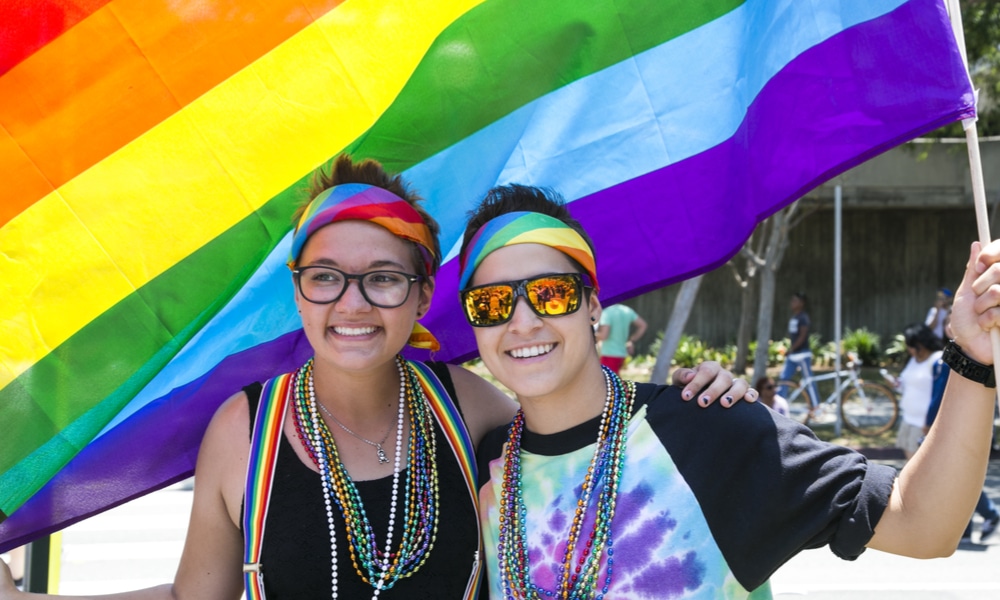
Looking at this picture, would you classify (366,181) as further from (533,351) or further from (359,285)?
(533,351)

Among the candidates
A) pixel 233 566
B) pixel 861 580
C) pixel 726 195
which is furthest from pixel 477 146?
pixel 861 580

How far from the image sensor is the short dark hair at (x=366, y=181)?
2.58m

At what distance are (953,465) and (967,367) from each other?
0.68 ft

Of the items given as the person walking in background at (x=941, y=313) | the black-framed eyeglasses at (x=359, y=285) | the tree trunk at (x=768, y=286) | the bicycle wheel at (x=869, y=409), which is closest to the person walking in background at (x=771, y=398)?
the bicycle wheel at (x=869, y=409)

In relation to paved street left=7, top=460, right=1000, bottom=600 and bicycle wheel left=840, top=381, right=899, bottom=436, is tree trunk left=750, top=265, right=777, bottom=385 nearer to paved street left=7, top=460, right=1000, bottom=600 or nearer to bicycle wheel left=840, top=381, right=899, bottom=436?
bicycle wheel left=840, top=381, right=899, bottom=436

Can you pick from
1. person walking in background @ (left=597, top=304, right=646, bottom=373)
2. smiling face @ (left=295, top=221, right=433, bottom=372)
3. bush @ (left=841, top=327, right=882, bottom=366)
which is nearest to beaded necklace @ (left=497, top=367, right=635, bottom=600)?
smiling face @ (left=295, top=221, right=433, bottom=372)

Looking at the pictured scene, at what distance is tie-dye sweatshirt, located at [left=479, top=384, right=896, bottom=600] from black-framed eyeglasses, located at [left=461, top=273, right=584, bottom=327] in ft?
1.09

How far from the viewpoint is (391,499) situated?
8.04 feet

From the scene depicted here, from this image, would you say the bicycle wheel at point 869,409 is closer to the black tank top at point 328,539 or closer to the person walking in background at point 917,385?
the person walking in background at point 917,385

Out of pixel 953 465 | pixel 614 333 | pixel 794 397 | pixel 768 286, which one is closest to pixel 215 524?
pixel 953 465

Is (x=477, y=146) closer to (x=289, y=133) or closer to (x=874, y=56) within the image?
(x=289, y=133)

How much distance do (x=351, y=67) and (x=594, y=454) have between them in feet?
4.49

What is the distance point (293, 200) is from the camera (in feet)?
9.09

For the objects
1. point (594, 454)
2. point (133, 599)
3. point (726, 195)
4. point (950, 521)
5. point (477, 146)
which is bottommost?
point (133, 599)
